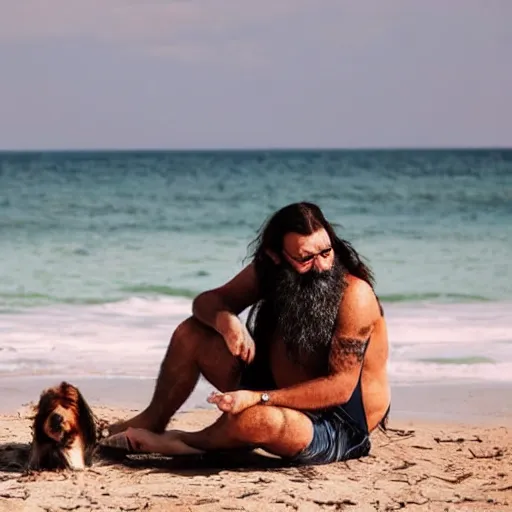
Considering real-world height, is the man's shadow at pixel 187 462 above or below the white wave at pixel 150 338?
below

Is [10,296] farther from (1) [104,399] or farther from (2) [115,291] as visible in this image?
(1) [104,399]

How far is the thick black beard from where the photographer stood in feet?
A: 13.3

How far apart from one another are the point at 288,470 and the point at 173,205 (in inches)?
815

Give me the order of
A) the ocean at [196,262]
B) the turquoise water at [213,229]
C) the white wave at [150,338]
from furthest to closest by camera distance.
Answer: the turquoise water at [213,229] → the ocean at [196,262] → the white wave at [150,338]

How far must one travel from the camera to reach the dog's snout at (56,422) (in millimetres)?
4074

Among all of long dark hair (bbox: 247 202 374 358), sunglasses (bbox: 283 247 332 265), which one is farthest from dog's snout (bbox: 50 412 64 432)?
sunglasses (bbox: 283 247 332 265)

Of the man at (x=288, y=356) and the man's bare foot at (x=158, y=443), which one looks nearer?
the man at (x=288, y=356)

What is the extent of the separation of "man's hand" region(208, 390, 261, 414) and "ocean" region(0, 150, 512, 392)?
109 inches

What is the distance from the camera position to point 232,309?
14.0ft

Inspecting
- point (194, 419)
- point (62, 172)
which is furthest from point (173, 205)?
point (194, 419)

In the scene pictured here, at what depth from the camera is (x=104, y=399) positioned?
236 inches

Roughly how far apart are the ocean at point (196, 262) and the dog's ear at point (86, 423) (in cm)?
244

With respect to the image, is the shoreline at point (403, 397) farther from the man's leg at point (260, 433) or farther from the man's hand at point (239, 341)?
the man's hand at point (239, 341)

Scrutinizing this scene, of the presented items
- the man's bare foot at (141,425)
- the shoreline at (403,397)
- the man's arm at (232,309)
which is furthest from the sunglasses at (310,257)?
the shoreline at (403,397)
